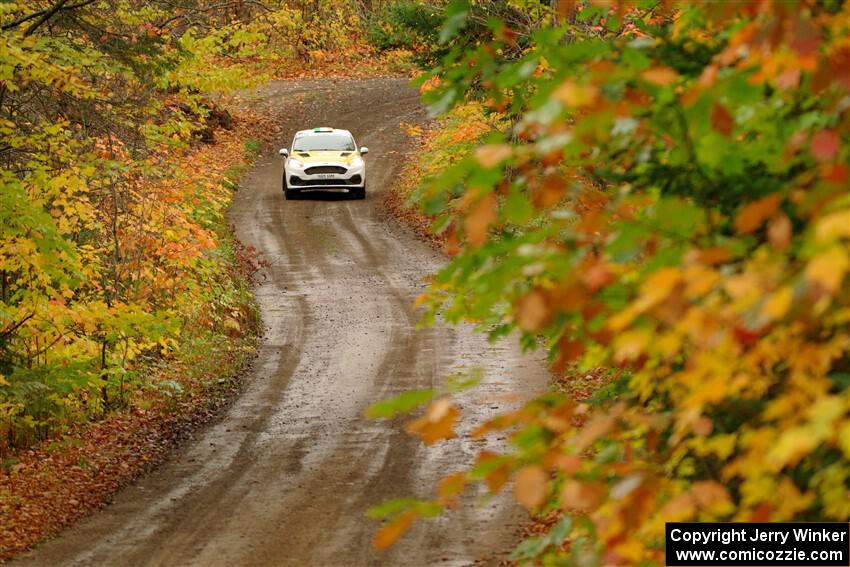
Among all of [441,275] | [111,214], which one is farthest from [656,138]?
[111,214]

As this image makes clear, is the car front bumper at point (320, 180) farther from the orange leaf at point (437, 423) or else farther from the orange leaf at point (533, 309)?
the orange leaf at point (533, 309)

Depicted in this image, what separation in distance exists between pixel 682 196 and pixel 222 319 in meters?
15.7

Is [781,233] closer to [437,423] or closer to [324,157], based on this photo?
[437,423]

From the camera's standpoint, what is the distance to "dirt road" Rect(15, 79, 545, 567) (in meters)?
9.54

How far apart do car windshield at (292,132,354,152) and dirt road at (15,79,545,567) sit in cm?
356

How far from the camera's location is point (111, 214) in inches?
595

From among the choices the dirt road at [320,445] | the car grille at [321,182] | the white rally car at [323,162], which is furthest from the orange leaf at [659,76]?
the car grille at [321,182]

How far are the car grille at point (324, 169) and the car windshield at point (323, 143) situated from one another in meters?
0.49

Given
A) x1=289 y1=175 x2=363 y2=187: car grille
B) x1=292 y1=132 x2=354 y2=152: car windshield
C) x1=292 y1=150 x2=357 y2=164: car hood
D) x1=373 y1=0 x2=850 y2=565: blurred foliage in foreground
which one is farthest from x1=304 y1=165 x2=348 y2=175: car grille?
x1=373 y1=0 x2=850 y2=565: blurred foliage in foreground

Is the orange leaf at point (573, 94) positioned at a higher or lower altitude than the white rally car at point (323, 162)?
higher

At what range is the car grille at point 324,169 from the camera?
1214 inches

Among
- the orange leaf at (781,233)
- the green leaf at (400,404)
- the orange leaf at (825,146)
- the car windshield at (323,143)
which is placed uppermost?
the orange leaf at (825,146)

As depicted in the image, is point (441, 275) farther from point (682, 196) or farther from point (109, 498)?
point (109, 498)

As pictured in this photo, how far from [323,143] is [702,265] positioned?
93.4 ft
